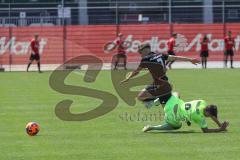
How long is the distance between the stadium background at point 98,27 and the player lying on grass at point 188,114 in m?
31.7

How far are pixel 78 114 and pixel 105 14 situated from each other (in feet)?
107

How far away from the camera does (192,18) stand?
1950 inches

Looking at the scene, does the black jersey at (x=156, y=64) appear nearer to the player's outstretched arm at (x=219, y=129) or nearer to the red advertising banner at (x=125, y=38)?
the player's outstretched arm at (x=219, y=129)

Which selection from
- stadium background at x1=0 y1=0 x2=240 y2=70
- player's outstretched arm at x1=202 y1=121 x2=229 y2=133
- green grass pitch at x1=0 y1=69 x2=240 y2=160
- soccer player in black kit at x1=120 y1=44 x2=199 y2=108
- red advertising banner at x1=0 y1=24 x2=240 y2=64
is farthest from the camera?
red advertising banner at x1=0 y1=24 x2=240 y2=64

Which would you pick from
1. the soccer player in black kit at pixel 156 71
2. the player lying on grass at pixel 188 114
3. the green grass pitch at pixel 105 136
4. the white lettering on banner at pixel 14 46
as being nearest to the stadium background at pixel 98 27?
the white lettering on banner at pixel 14 46

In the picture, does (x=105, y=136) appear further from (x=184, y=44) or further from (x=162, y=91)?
(x=184, y=44)

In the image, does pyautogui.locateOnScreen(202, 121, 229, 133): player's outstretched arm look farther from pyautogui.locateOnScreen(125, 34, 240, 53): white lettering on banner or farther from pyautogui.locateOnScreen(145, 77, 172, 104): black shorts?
pyautogui.locateOnScreen(125, 34, 240, 53): white lettering on banner

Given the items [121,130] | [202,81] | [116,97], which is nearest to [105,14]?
[202,81]

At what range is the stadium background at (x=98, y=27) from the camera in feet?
151

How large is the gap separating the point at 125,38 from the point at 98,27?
197 cm

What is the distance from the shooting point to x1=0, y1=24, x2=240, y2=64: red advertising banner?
46.7 metres


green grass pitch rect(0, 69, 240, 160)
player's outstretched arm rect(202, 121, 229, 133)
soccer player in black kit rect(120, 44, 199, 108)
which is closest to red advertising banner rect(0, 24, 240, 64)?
green grass pitch rect(0, 69, 240, 160)

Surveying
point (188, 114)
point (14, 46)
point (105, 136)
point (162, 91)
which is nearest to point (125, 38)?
point (14, 46)

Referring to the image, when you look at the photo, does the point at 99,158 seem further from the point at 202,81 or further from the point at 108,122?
the point at 202,81
